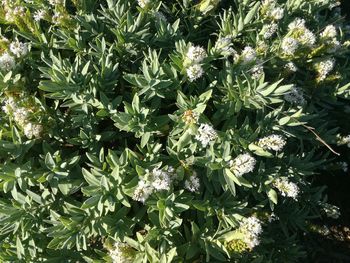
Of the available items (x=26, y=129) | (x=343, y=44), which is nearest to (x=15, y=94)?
(x=26, y=129)

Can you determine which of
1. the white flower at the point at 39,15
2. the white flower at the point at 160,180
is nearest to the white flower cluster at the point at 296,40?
the white flower at the point at 160,180

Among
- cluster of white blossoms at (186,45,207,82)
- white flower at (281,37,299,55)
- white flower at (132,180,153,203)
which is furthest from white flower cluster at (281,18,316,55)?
white flower at (132,180,153,203)

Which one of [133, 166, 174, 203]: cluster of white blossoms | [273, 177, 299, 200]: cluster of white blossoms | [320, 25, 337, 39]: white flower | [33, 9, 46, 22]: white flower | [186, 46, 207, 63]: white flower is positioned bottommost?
[273, 177, 299, 200]: cluster of white blossoms

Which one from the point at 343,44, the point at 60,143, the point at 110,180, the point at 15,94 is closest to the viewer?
the point at 110,180

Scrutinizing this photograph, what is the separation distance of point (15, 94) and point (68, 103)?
0.34 m

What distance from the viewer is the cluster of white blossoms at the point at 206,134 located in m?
2.58

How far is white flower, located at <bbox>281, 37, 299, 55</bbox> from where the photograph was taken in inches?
117

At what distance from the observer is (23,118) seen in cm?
259

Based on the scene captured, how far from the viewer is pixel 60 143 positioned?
2.92 m

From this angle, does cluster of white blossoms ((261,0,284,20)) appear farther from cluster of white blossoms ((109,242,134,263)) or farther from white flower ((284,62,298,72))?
cluster of white blossoms ((109,242,134,263))

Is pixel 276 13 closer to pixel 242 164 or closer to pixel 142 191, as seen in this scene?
pixel 242 164

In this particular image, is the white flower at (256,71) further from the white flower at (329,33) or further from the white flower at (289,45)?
the white flower at (329,33)

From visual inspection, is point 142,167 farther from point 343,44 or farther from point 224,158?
point 343,44

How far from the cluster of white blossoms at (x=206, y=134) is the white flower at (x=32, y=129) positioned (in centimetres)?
96
